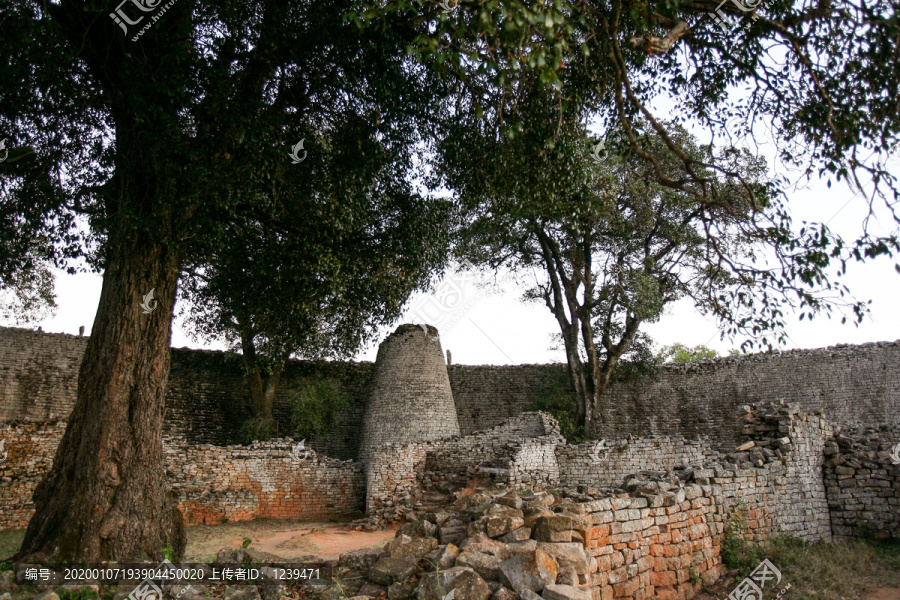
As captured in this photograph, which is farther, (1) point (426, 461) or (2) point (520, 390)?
(2) point (520, 390)

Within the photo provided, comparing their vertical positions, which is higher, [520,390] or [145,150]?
[145,150]

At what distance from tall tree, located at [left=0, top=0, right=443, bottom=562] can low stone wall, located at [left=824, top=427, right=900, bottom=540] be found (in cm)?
968

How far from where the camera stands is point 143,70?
284 inches

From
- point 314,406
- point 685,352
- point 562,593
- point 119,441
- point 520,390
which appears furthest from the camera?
point 685,352

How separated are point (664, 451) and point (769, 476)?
610cm

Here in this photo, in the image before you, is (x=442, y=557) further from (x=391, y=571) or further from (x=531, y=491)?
(x=531, y=491)

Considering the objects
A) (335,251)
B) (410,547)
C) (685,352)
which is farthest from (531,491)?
(685,352)

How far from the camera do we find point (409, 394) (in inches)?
712

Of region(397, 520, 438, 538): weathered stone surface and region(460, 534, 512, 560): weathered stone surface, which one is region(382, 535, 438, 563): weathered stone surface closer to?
region(397, 520, 438, 538): weathered stone surface

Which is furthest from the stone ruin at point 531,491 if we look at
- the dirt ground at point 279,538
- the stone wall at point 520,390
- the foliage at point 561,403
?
the foliage at point 561,403

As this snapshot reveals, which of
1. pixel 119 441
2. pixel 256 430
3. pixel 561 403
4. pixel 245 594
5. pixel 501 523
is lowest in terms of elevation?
pixel 245 594

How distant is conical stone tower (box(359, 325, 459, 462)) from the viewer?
693 inches

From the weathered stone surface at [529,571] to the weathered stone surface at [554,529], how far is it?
517 millimetres

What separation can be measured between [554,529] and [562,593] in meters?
1.07
